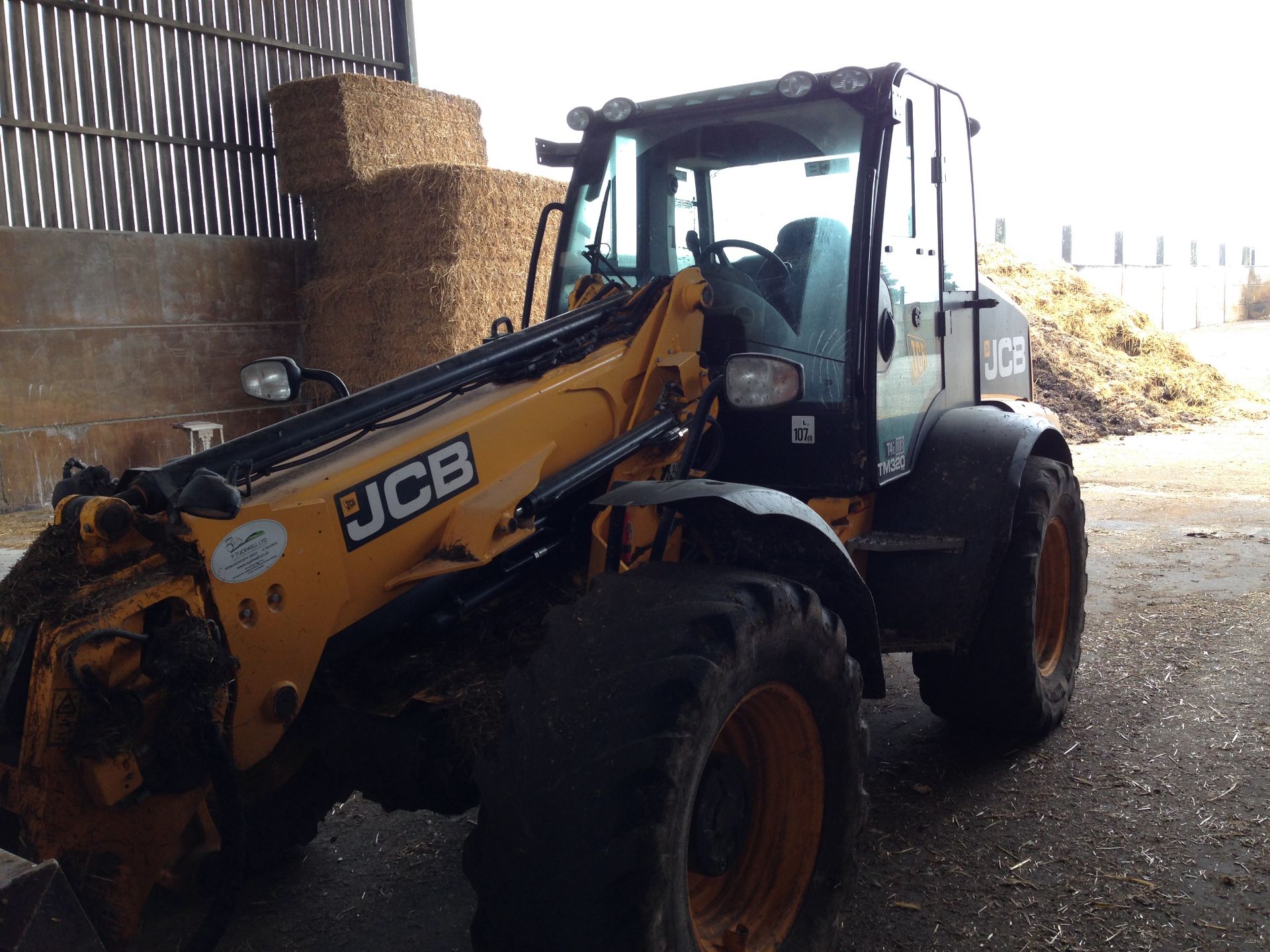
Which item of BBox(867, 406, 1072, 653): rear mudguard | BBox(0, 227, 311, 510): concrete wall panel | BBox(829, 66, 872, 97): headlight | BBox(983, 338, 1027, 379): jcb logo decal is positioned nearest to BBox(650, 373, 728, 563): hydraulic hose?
BBox(867, 406, 1072, 653): rear mudguard

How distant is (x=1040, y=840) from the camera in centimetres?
340

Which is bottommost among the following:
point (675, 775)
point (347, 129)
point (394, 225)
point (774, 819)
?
point (774, 819)

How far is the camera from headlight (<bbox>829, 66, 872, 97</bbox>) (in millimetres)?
3471

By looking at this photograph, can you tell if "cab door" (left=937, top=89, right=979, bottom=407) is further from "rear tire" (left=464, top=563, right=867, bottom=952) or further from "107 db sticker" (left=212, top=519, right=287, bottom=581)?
"107 db sticker" (left=212, top=519, right=287, bottom=581)

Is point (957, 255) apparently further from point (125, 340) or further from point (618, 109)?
point (125, 340)

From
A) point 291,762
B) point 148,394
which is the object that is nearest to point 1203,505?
point 291,762

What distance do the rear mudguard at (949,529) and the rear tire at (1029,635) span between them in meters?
0.19

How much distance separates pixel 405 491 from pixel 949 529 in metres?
1.98

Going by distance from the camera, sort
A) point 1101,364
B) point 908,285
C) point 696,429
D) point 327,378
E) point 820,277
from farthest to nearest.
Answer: point 1101,364 → point 908,285 → point 820,277 → point 696,429 → point 327,378

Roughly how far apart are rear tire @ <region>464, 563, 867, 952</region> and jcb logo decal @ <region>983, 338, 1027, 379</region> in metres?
2.33

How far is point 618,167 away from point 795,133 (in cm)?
69

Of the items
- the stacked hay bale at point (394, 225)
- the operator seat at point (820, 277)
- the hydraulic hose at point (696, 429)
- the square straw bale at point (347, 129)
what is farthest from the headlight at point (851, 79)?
the square straw bale at point (347, 129)

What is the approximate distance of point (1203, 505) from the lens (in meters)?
8.38

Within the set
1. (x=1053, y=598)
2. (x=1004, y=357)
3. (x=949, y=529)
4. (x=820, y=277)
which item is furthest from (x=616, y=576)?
(x=1004, y=357)
